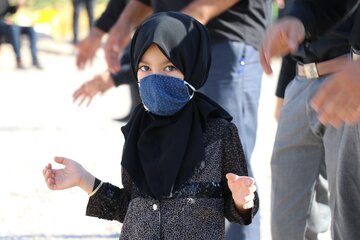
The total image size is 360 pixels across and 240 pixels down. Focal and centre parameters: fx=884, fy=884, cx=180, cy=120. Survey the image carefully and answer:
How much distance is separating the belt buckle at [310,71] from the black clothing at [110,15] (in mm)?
1550

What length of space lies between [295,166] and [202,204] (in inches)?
29.2

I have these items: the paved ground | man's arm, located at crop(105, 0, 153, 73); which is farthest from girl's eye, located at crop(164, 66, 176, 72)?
man's arm, located at crop(105, 0, 153, 73)

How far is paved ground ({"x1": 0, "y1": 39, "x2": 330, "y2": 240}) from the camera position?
18.7 feet

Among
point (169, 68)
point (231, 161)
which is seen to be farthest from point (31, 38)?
point (231, 161)

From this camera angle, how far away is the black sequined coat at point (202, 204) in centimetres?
306

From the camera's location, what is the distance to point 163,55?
10.3 ft

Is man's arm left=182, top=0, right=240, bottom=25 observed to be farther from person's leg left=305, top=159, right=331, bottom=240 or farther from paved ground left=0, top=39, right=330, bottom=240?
person's leg left=305, top=159, right=331, bottom=240

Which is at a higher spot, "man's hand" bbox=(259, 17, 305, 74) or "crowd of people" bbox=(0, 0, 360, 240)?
"man's hand" bbox=(259, 17, 305, 74)

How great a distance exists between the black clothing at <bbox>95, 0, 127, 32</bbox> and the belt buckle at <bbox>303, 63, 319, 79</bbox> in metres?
1.55

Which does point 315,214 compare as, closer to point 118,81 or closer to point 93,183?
point 93,183

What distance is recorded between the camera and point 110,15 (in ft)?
16.1

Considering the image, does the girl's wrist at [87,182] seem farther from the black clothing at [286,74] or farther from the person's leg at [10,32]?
the person's leg at [10,32]

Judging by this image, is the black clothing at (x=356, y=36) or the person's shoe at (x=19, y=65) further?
the person's shoe at (x=19, y=65)

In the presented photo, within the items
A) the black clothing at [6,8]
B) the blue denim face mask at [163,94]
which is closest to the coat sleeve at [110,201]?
the blue denim face mask at [163,94]
